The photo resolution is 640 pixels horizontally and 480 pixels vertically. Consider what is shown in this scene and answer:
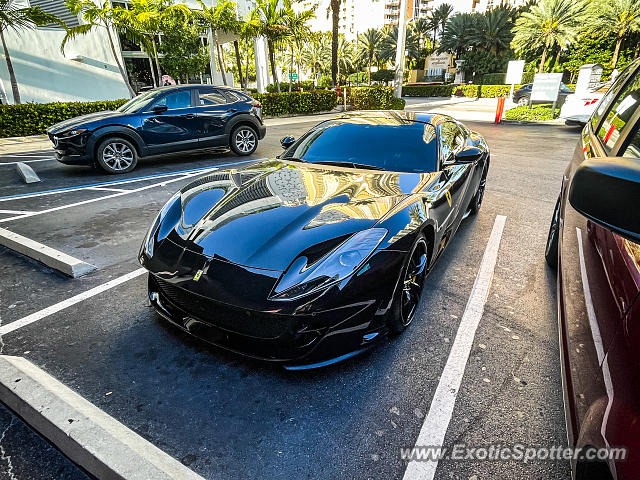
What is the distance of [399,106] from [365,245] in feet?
61.3

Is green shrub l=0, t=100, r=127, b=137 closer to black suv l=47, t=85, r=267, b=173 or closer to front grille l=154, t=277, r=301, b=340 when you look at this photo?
black suv l=47, t=85, r=267, b=173

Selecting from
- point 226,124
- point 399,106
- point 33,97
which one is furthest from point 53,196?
point 399,106

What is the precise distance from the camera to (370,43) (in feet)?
201

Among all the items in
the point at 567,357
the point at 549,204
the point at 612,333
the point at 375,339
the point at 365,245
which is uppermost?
the point at 612,333

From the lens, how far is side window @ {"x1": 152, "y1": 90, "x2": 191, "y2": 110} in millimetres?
7156

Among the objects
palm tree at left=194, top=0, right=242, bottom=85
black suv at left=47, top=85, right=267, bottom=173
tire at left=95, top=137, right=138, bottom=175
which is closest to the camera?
black suv at left=47, top=85, right=267, bottom=173

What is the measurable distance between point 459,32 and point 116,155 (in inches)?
1979

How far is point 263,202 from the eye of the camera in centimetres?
253

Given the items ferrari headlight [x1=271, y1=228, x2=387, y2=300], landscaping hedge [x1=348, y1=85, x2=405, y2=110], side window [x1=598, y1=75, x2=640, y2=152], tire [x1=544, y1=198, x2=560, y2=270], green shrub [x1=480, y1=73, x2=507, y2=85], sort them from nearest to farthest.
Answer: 1. ferrari headlight [x1=271, y1=228, x2=387, y2=300]
2. side window [x1=598, y1=75, x2=640, y2=152]
3. tire [x1=544, y1=198, x2=560, y2=270]
4. landscaping hedge [x1=348, y1=85, x2=405, y2=110]
5. green shrub [x1=480, y1=73, x2=507, y2=85]

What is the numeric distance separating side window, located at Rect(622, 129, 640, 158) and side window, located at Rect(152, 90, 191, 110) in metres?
7.35

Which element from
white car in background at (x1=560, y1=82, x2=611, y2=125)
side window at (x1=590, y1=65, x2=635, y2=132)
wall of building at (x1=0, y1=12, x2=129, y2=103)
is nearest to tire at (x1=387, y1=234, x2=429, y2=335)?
side window at (x1=590, y1=65, x2=635, y2=132)

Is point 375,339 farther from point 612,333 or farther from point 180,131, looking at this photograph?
point 180,131

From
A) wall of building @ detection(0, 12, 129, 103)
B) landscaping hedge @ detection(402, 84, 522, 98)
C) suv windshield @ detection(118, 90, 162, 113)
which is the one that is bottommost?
landscaping hedge @ detection(402, 84, 522, 98)

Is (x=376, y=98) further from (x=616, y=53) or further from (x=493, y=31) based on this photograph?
(x=493, y=31)
